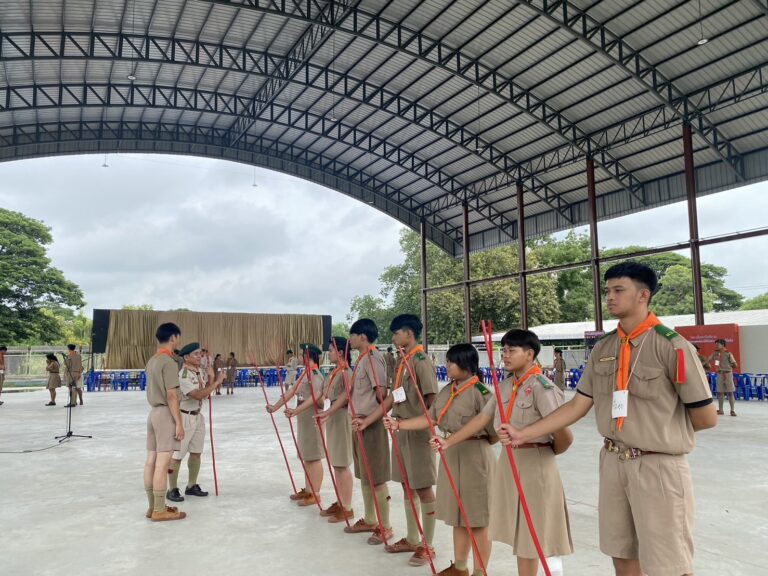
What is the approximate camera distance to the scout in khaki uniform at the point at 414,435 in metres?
3.68

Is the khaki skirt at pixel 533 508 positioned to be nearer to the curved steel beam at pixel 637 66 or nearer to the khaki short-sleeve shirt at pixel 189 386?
the khaki short-sleeve shirt at pixel 189 386

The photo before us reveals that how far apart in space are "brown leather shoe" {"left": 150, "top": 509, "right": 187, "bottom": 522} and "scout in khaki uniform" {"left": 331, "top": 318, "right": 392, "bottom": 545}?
1.41 metres

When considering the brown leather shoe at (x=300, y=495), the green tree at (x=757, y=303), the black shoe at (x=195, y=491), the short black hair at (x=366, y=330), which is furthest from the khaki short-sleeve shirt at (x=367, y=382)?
the green tree at (x=757, y=303)

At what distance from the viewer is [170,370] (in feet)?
15.3

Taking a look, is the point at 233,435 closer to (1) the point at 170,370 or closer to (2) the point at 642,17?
(1) the point at 170,370

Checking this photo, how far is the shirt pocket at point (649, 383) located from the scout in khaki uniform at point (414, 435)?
1.52 metres

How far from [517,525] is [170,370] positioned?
3082 millimetres

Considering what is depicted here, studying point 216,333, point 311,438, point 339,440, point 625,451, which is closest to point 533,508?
point 625,451

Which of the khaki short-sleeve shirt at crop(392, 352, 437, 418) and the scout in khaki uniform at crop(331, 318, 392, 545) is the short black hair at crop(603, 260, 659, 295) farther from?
the scout in khaki uniform at crop(331, 318, 392, 545)

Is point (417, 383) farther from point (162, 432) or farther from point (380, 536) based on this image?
point (162, 432)

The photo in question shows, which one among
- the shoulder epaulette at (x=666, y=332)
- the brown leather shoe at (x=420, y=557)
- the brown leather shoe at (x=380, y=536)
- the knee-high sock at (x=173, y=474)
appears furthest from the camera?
the knee-high sock at (x=173, y=474)

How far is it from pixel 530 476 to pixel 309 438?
261 centimetres

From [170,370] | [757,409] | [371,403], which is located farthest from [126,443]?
[757,409]

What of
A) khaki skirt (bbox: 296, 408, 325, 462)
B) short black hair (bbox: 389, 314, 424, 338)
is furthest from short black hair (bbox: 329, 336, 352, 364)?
short black hair (bbox: 389, 314, 424, 338)
